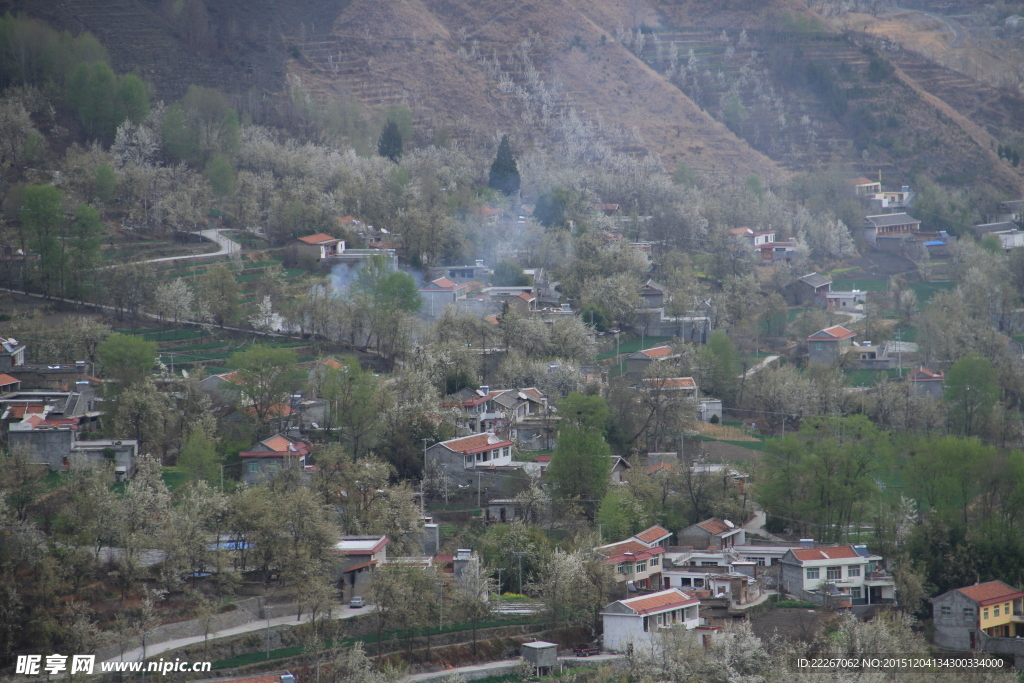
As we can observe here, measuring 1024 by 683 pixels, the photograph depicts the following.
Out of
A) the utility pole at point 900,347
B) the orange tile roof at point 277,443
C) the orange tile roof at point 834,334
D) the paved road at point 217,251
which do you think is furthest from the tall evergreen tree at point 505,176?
the orange tile roof at point 277,443

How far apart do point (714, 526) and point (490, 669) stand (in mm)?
7966

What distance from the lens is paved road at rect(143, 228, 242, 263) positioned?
44688mm

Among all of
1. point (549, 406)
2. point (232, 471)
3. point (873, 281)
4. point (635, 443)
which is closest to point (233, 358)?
point (232, 471)

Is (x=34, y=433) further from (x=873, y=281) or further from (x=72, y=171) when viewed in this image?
(x=873, y=281)

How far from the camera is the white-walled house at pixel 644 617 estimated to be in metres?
23.9

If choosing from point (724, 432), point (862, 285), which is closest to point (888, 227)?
point (862, 285)

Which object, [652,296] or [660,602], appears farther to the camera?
[652,296]

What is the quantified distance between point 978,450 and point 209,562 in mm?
17905

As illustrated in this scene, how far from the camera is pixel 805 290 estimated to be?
5119cm

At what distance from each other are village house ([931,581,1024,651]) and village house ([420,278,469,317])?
2252 centimetres

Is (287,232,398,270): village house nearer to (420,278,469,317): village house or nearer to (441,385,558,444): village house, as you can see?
(420,278,469,317): village house

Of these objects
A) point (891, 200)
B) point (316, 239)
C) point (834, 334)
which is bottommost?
point (834, 334)

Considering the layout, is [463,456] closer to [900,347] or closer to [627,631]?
[627,631]

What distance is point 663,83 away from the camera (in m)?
79.4
